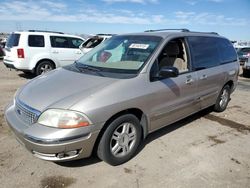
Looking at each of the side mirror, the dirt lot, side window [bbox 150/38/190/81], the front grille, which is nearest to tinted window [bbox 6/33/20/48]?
the dirt lot

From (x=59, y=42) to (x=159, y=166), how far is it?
8.03 m

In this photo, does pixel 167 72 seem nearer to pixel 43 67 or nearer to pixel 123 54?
pixel 123 54

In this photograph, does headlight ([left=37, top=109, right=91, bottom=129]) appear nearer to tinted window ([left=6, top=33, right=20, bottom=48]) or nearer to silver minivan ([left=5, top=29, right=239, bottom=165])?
silver minivan ([left=5, top=29, right=239, bottom=165])

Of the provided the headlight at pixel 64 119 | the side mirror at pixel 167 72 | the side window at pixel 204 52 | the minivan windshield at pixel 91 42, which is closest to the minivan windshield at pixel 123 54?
the side mirror at pixel 167 72

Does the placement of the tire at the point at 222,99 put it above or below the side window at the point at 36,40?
below

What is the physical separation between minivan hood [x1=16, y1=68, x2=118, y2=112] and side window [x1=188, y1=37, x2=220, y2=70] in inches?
74.5

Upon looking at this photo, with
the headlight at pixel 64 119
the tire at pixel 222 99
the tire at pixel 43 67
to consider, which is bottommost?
the tire at pixel 222 99

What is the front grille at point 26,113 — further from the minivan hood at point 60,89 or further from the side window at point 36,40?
the side window at point 36,40

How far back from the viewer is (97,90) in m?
3.18

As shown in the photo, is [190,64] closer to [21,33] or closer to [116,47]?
[116,47]

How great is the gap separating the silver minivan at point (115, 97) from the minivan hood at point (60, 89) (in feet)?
0.04

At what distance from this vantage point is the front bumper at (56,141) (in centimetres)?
285

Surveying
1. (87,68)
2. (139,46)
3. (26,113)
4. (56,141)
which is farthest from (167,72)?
(26,113)

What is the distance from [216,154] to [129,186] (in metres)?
1.57
